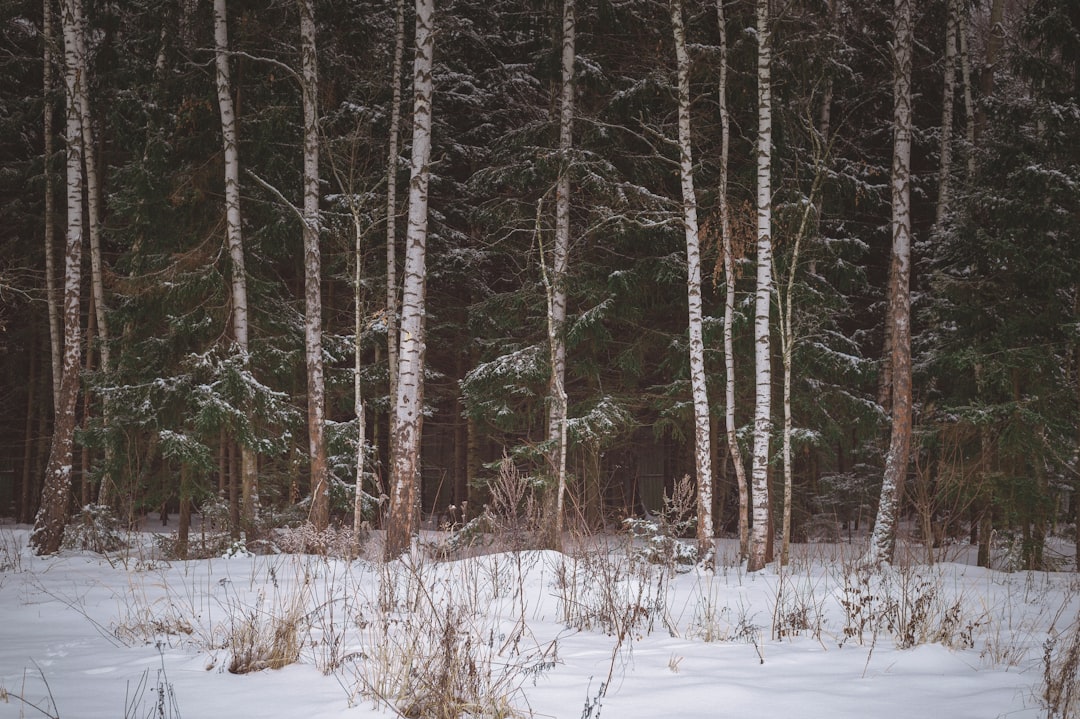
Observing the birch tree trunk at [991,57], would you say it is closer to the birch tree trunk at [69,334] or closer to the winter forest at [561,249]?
the winter forest at [561,249]

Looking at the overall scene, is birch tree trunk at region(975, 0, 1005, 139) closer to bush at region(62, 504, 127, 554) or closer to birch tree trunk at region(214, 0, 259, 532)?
birch tree trunk at region(214, 0, 259, 532)

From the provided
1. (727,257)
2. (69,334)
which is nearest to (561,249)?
(727,257)

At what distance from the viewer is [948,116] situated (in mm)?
16172

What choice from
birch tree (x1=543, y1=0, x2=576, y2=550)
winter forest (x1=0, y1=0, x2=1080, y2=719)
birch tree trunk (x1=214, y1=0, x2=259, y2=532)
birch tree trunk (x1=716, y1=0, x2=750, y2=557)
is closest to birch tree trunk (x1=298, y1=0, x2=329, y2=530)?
winter forest (x1=0, y1=0, x2=1080, y2=719)

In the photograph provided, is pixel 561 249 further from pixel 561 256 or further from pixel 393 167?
pixel 393 167

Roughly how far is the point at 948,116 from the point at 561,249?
11137 millimetres

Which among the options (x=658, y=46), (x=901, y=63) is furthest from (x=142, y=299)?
(x=901, y=63)

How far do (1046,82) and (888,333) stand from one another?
5.67m

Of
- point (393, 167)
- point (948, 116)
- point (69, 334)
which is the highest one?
point (948, 116)

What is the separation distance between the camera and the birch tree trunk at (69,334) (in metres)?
10.8

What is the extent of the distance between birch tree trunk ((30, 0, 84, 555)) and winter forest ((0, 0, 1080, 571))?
0.05 m

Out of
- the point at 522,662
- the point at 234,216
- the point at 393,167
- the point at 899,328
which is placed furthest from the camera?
the point at 393,167

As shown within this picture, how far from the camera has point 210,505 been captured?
40.3 feet

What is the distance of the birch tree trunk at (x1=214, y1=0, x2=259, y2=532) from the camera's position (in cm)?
1168
